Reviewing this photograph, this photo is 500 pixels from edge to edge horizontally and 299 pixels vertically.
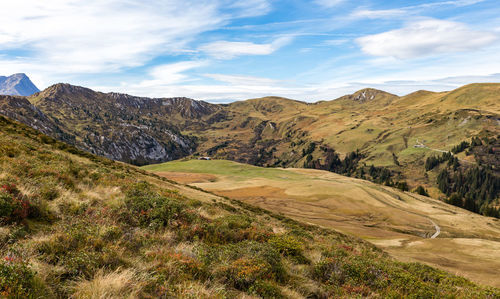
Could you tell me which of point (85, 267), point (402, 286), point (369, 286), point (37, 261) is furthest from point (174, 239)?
point (402, 286)

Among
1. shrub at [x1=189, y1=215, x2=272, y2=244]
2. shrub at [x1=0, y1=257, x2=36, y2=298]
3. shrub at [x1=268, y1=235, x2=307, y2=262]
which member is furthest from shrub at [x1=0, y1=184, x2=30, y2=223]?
shrub at [x1=268, y1=235, x2=307, y2=262]

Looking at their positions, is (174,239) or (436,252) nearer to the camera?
(174,239)

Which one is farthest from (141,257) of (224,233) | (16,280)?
(224,233)

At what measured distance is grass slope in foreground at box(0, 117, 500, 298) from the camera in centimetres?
571

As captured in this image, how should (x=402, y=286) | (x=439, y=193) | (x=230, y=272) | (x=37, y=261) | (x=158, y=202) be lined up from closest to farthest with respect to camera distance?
(x=37, y=261), (x=230, y=272), (x=402, y=286), (x=158, y=202), (x=439, y=193)

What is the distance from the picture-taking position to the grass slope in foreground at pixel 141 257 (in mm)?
5707

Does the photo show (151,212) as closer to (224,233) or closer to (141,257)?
(224,233)

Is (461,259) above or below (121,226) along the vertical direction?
below

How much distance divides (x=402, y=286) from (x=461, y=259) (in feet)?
86.5

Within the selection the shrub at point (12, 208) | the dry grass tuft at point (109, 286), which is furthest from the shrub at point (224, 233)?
the shrub at point (12, 208)

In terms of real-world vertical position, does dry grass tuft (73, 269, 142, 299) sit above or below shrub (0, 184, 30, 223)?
below

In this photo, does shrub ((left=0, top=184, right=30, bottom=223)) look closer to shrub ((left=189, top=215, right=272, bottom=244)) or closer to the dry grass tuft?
the dry grass tuft

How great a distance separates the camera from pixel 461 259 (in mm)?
27703

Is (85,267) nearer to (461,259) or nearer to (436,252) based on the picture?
(461,259)
